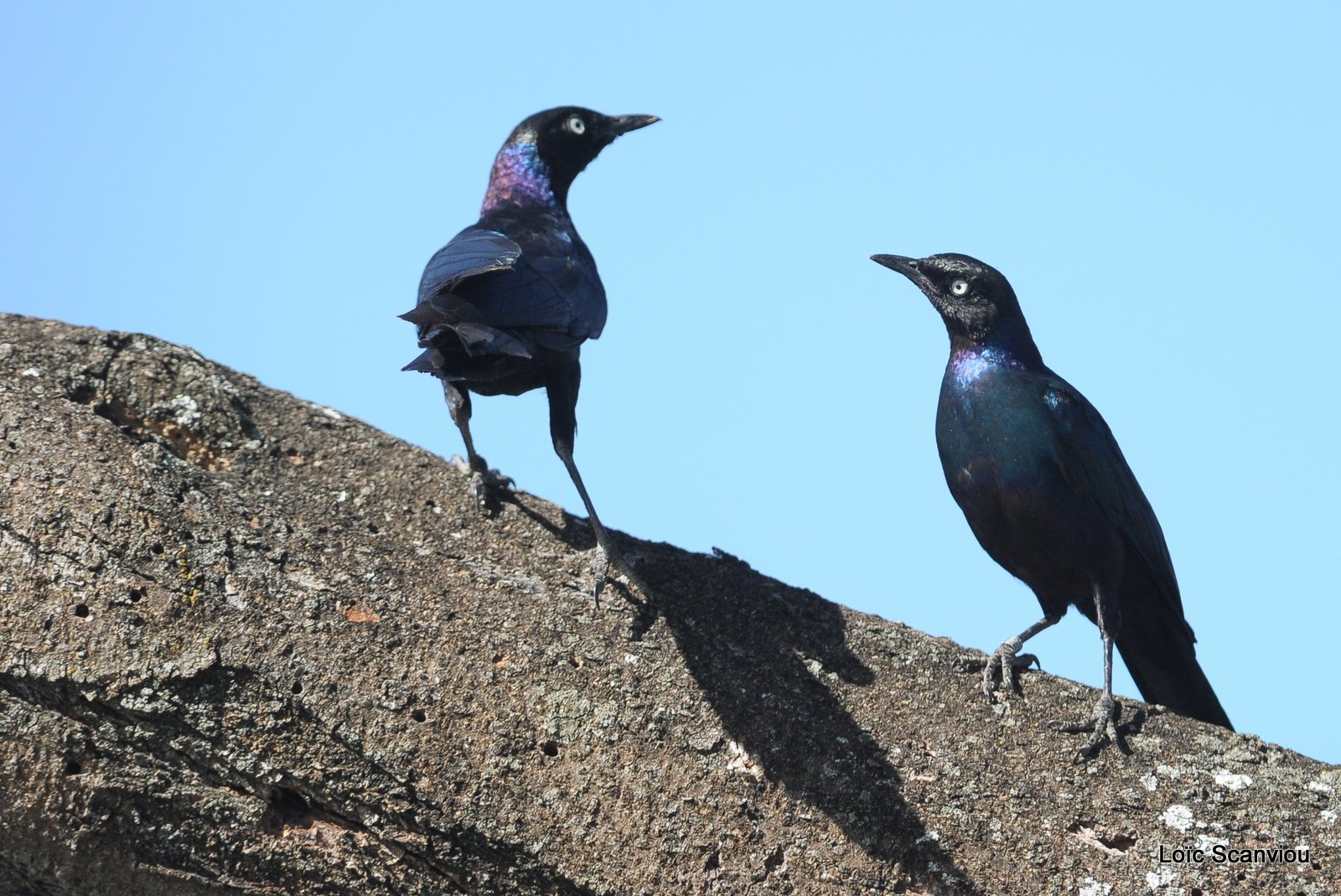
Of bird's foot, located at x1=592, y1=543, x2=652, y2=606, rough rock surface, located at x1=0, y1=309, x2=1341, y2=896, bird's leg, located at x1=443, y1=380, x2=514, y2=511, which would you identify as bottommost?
rough rock surface, located at x1=0, y1=309, x2=1341, y2=896

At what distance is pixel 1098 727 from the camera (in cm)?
415

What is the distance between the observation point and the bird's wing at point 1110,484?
5277 millimetres

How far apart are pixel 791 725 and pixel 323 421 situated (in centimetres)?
220

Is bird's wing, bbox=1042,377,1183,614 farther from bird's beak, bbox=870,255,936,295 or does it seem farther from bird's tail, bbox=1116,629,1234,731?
bird's beak, bbox=870,255,936,295

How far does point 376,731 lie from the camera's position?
377 centimetres

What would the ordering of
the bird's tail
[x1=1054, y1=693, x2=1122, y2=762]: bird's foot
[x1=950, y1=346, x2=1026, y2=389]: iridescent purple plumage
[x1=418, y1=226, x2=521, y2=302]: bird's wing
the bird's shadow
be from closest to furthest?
the bird's shadow → [x1=1054, y1=693, x2=1122, y2=762]: bird's foot → [x1=418, y1=226, x2=521, y2=302]: bird's wing → the bird's tail → [x1=950, y1=346, x2=1026, y2=389]: iridescent purple plumage

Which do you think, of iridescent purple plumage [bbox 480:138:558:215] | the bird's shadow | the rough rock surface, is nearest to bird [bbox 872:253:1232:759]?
the rough rock surface

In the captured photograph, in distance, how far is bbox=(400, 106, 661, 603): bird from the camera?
4.71 metres

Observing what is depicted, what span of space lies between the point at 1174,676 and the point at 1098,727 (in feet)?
4.61

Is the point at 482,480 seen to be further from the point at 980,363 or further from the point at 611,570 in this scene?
the point at 980,363

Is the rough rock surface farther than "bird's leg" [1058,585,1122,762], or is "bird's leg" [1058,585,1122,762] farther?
"bird's leg" [1058,585,1122,762]

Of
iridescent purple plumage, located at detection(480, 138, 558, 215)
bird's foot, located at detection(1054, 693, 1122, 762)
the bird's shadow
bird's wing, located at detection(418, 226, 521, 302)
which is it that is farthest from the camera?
iridescent purple plumage, located at detection(480, 138, 558, 215)

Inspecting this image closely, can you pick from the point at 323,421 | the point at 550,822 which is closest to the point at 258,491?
the point at 323,421

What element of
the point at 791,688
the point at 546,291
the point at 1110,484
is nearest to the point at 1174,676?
the point at 1110,484
